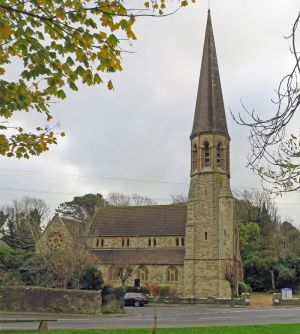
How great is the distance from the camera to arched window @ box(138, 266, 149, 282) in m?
49.5

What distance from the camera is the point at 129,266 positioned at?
4844 centimetres

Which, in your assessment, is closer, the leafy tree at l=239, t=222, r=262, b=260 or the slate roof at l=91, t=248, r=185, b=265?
the slate roof at l=91, t=248, r=185, b=265

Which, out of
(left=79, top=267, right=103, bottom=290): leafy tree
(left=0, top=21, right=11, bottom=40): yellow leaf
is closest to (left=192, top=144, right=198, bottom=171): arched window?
(left=79, top=267, right=103, bottom=290): leafy tree

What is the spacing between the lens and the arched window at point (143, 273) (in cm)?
4953

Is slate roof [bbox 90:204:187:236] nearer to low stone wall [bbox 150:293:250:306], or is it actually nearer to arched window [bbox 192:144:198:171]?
arched window [bbox 192:144:198:171]

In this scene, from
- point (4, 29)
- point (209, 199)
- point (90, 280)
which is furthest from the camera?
point (209, 199)

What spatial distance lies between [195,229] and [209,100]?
14.9 metres

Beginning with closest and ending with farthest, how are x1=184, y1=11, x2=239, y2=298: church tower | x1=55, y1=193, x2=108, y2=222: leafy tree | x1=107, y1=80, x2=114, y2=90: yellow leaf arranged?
x1=107, y1=80, x2=114, y2=90: yellow leaf → x1=184, y1=11, x2=239, y2=298: church tower → x1=55, y1=193, x2=108, y2=222: leafy tree

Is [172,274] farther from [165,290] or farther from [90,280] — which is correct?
[90,280]

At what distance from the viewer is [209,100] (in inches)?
2044

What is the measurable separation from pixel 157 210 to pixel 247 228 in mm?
14771

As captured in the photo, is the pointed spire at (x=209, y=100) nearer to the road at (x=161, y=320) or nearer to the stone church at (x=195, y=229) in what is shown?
the stone church at (x=195, y=229)

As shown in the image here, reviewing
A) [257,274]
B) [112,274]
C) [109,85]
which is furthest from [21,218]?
[109,85]

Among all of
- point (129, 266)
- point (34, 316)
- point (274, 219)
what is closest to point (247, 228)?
point (274, 219)
